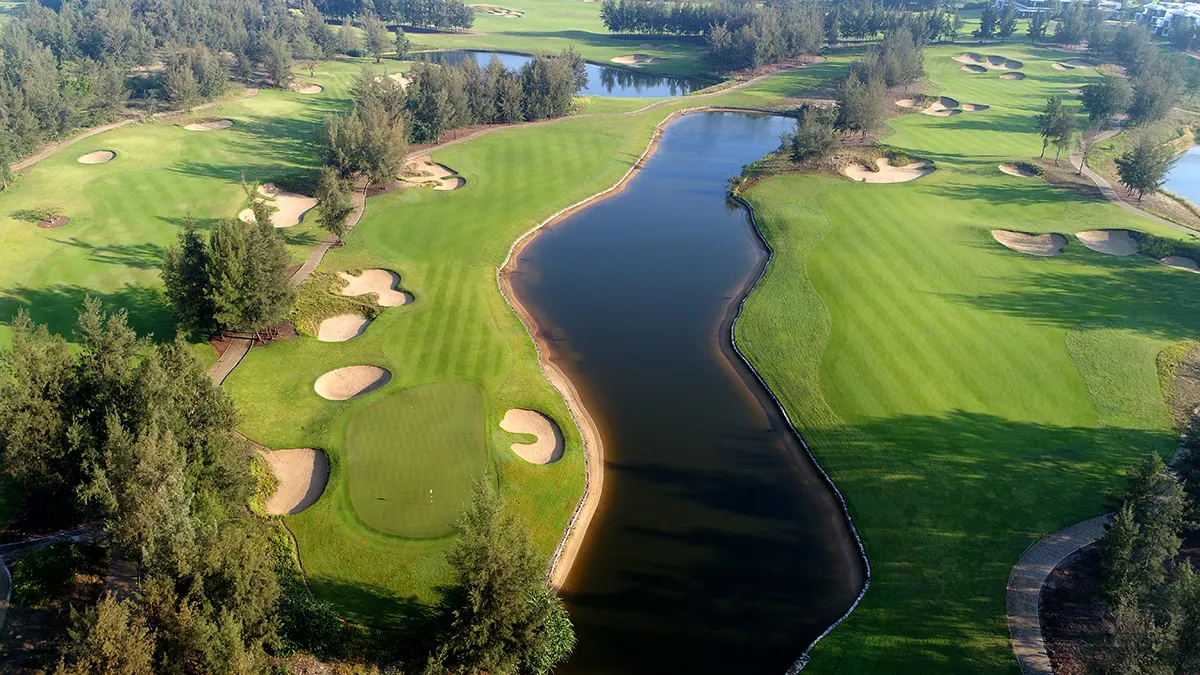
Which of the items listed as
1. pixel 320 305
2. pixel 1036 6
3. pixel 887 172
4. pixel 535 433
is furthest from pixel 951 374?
pixel 1036 6

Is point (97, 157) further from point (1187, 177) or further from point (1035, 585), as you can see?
point (1187, 177)

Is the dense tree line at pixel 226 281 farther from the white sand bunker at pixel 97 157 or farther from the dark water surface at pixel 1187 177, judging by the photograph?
the dark water surface at pixel 1187 177

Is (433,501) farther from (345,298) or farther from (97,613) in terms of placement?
(345,298)

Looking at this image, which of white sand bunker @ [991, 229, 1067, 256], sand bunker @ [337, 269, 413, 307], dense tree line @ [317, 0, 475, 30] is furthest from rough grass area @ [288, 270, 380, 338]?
dense tree line @ [317, 0, 475, 30]

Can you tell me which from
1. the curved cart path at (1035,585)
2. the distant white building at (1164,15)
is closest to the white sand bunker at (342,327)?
the curved cart path at (1035,585)


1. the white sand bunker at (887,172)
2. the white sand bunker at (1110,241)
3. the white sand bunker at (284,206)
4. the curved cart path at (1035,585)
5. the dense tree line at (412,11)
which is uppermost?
the dense tree line at (412,11)

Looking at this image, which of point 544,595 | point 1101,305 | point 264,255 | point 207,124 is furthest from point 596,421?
point 207,124
